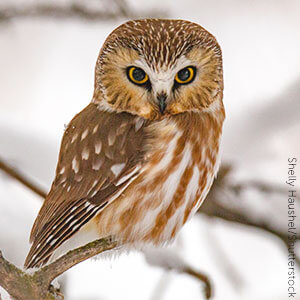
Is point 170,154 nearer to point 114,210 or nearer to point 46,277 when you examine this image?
point 114,210

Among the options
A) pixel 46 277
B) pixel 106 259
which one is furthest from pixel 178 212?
pixel 46 277

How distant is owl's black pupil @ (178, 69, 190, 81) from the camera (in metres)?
2.66

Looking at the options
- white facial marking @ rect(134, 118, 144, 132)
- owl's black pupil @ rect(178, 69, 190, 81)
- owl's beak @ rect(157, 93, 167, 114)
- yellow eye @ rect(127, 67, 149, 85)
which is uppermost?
owl's black pupil @ rect(178, 69, 190, 81)

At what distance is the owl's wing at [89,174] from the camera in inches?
106

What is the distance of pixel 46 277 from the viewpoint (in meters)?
2.26

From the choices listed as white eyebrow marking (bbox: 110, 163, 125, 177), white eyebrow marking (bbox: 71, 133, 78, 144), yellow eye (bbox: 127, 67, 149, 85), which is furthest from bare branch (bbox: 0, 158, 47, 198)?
yellow eye (bbox: 127, 67, 149, 85)

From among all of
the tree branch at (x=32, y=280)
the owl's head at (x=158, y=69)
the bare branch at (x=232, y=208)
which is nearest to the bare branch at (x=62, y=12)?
the owl's head at (x=158, y=69)

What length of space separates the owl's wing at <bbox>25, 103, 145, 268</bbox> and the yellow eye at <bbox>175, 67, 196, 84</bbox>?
0.73 ft

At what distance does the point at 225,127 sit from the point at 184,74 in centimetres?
62

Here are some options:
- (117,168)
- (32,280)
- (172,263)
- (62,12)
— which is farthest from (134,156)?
(62,12)

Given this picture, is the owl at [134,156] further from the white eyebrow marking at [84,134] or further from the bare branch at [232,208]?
the bare branch at [232,208]

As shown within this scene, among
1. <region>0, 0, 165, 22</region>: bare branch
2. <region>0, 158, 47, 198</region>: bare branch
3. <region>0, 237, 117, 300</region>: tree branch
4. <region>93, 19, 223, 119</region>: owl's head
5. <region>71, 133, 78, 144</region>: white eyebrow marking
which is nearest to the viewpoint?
<region>0, 237, 117, 300</region>: tree branch

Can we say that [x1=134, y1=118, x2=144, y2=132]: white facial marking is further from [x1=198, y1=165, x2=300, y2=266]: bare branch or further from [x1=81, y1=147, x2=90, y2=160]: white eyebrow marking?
[x1=198, y1=165, x2=300, y2=266]: bare branch

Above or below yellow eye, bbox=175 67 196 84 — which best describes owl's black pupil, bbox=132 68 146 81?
below
